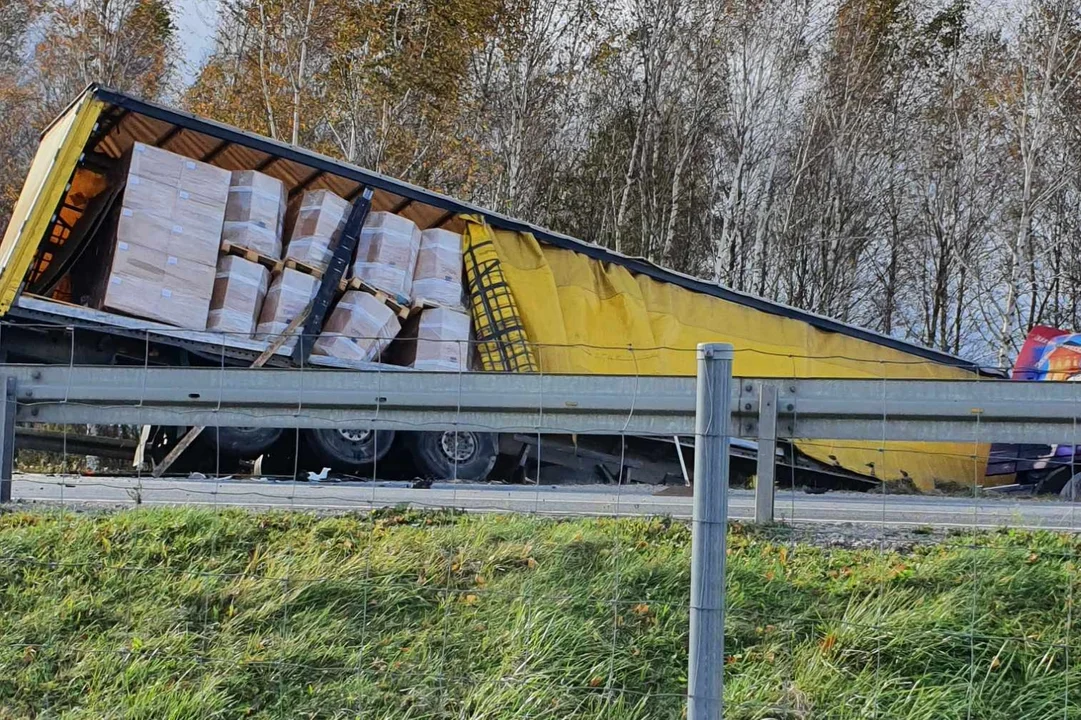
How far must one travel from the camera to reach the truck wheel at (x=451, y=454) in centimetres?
1159

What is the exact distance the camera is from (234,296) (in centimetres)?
1120

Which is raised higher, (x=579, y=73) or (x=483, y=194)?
(x=579, y=73)

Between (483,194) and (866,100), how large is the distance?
10.1 m

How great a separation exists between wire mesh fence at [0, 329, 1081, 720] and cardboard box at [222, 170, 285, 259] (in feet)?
17.3

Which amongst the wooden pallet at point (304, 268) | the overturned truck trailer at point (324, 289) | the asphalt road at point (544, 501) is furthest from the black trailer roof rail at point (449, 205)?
the asphalt road at point (544, 501)

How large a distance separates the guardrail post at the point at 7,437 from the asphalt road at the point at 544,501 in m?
0.30

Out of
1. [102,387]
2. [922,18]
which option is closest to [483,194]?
[922,18]

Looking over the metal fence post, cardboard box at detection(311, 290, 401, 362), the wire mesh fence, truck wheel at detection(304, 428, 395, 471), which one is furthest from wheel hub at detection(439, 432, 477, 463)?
the metal fence post

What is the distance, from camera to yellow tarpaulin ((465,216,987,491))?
12.9m

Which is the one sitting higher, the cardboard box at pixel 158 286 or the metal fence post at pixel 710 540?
the cardboard box at pixel 158 286

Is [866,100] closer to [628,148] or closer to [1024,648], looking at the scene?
[628,148]

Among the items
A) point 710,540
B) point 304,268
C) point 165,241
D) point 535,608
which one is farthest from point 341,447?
point 710,540

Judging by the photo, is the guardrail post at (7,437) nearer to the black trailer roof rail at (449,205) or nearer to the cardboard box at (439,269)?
the black trailer roof rail at (449,205)

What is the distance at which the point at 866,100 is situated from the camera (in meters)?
27.6
